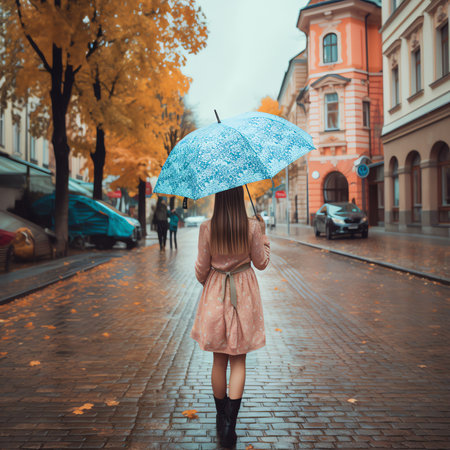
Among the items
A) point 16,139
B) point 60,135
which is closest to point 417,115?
point 60,135

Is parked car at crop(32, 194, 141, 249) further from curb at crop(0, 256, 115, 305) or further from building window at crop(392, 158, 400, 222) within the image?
building window at crop(392, 158, 400, 222)

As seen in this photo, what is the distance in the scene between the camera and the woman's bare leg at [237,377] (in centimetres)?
317

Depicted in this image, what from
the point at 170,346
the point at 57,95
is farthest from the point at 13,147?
the point at 170,346

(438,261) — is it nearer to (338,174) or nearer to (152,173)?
(152,173)

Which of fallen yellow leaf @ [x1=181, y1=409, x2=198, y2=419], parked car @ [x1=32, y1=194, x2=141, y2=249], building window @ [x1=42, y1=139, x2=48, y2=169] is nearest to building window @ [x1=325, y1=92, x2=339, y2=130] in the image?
building window @ [x1=42, y1=139, x2=48, y2=169]

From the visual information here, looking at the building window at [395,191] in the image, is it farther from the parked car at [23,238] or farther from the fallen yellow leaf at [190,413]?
the fallen yellow leaf at [190,413]

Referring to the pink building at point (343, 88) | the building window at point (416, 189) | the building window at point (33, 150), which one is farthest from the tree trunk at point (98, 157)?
the pink building at point (343, 88)

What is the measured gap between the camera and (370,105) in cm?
3956

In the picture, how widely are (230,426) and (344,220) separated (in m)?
20.7

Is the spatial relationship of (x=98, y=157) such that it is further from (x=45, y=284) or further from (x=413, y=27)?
(x=413, y=27)

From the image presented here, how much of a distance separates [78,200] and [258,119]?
53.8ft

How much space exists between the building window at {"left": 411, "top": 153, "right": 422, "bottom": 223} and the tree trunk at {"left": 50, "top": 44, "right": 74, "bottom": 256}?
16.0 m

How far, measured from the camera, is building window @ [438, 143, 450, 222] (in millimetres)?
20859

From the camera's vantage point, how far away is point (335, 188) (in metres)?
41.2
